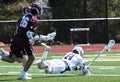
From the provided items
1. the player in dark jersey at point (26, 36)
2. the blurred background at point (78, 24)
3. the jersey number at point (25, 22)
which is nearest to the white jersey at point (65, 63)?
the player in dark jersey at point (26, 36)

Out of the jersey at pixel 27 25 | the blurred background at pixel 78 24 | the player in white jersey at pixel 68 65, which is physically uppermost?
the jersey at pixel 27 25

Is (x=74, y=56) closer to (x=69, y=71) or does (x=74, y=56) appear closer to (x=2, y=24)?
(x=69, y=71)

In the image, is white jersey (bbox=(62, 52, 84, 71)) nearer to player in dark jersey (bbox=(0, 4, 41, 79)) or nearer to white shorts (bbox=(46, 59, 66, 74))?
white shorts (bbox=(46, 59, 66, 74))

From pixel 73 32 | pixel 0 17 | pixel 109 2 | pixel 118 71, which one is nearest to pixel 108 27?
pixel 73 32

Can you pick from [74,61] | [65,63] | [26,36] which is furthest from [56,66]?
[26,36]

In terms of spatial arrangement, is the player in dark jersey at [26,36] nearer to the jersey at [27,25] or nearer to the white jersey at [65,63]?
the jersey at [27,25]

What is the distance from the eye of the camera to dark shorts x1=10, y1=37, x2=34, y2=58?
11.5 m

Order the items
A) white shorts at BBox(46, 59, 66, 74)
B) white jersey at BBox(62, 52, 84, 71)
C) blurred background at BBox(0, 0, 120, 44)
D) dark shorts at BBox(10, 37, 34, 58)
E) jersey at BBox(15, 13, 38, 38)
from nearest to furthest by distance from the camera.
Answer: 1. jersey at BBox(15, 13, 38, 38)
2. dark shorts at BBox(10, 37, 34, 58)
3. white shorts at BBox(46, 59, 66, 74)
4. white jersey at BBox(62, 52, 84, 71)
5. blurred background at BBox(0, 0, 120, 44)

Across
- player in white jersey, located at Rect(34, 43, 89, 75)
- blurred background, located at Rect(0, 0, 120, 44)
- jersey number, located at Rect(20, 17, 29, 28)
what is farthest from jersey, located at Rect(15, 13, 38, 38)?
blurred background, located at Rect(0, 0, 120, 44)

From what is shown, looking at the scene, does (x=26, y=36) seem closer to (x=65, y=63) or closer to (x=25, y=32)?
(x=25, y=32)

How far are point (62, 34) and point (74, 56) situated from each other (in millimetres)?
19541

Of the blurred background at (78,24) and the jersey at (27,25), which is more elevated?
the jersey at (27,25)

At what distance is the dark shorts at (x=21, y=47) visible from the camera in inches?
452

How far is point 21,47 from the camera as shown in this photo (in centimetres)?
1161
